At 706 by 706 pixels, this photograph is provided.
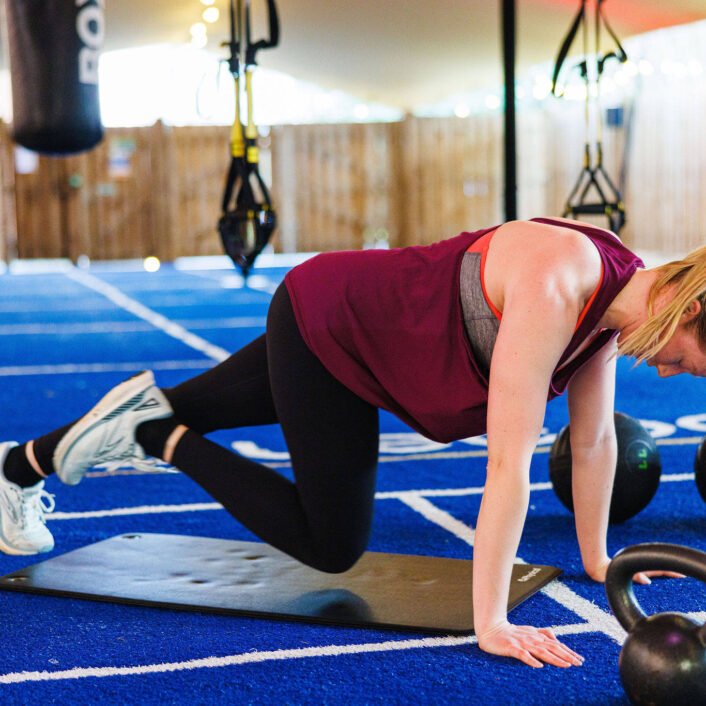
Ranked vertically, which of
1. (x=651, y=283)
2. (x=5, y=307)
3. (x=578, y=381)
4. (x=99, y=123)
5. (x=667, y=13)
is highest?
(x=667, y=13)

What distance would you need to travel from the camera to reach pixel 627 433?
126 inches

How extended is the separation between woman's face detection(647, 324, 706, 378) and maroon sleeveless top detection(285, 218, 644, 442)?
0.15 m

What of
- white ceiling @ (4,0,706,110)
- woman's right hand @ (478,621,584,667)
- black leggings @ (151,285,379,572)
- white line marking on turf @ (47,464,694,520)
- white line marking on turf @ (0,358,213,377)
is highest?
white ceiling @ (4,0,706,110)

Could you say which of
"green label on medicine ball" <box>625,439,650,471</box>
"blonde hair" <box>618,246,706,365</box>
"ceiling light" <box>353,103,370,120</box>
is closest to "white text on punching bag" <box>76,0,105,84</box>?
"green label on medicine ball" <box>625,439,650,471</box>

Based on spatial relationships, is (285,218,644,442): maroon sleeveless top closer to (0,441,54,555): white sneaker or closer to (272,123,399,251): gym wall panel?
(0,441,54,555): white sneaker

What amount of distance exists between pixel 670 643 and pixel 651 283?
0.67 metres

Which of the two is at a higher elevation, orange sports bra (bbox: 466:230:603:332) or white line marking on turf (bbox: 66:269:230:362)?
orange sports bra (bbox: 466:230:603:332)

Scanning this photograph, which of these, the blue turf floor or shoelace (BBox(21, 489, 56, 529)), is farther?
shoelace (BBox(21, 489, 56, 529))

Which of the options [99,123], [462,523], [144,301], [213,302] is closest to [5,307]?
[144,301]

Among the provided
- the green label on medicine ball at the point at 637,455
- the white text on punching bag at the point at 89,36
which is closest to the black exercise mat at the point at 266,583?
the green label on medicine ball at the point at 637,455

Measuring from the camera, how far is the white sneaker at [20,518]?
2809 millimetres

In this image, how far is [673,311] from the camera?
1994mm

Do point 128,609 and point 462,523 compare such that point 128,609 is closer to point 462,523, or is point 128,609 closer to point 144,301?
point 462,523

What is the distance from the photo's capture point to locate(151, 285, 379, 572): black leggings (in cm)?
245
